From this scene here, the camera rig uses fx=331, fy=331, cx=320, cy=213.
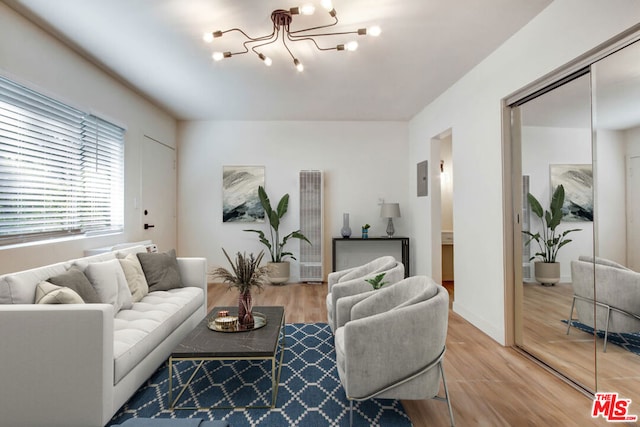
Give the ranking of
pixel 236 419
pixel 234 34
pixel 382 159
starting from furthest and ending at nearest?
1. pixel 382 159
2. pixel 234 34
3. pixel 236 419

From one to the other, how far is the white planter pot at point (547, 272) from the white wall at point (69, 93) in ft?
13.4

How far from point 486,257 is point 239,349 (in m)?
2.49

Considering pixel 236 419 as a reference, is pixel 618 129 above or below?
above

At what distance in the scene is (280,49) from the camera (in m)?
3.07

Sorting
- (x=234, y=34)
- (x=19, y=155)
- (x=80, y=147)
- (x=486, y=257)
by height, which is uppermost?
(x=234, y=34)

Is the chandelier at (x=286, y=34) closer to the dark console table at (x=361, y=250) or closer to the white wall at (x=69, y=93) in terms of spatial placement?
the white wall at (x=69, y=93)

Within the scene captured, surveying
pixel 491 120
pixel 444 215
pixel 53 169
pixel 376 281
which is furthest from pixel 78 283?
pixel 444 215

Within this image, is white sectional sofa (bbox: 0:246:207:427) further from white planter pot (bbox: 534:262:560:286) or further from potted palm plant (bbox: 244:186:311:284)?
potted palm plant (bbox: 244:186:311:284)

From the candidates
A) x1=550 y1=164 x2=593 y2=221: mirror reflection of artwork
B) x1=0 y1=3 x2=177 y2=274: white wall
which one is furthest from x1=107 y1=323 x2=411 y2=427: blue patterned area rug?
x1=550 y1=164 x2=593 y2=221: mirror reflection of artwork

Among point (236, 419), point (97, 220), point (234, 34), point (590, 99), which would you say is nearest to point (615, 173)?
point (590, 99)

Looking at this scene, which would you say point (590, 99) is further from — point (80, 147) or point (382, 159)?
point (80, 147)

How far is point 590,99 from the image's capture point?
2.17m

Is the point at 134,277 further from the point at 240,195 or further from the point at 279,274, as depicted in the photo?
the point at 240,195

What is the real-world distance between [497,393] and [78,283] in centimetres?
291
